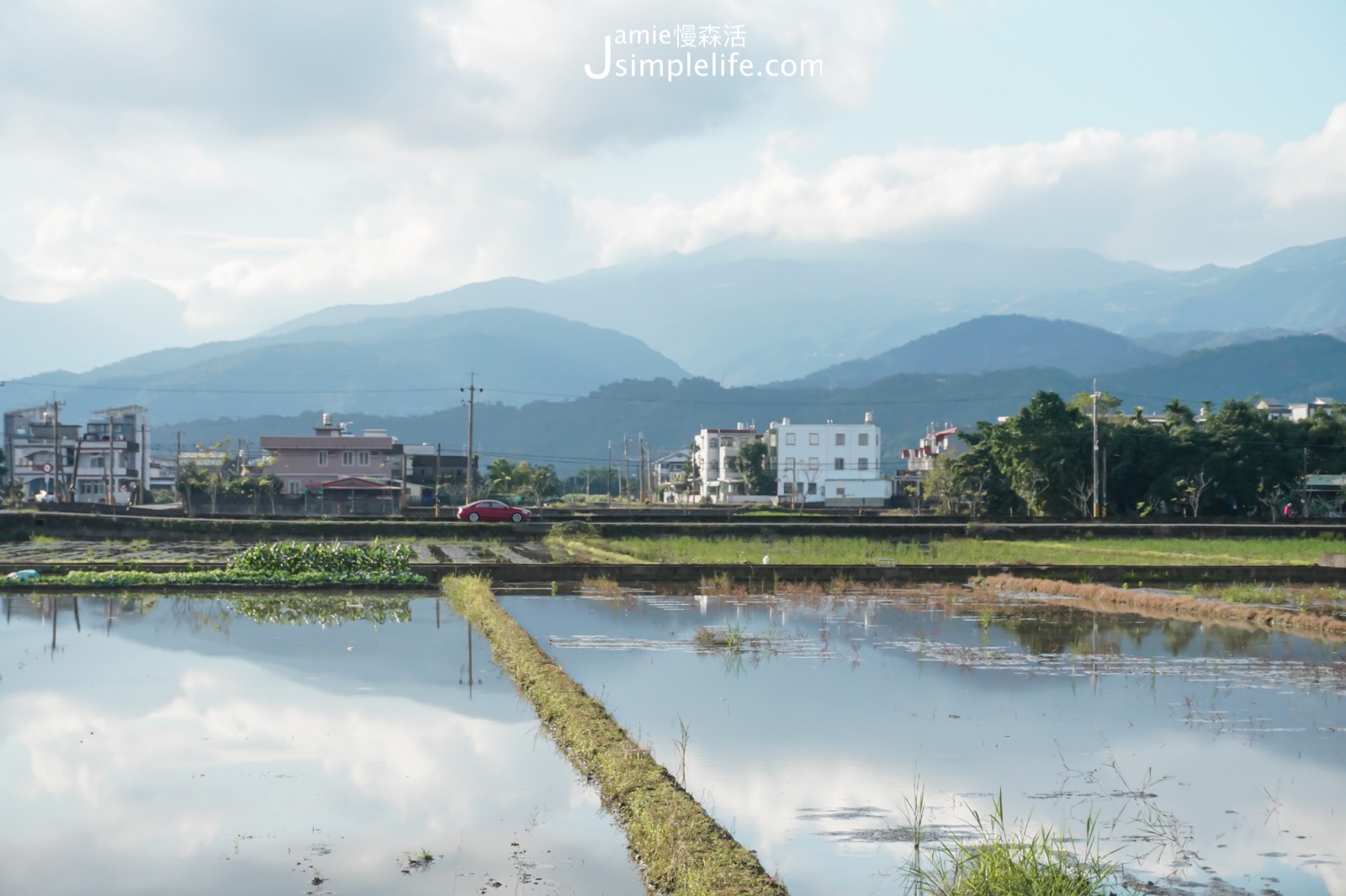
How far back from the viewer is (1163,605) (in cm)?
1772

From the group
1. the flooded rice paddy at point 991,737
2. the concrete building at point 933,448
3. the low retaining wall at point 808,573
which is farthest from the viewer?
the concrete building at point 933,448

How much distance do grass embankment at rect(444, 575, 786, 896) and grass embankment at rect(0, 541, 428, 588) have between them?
978cm

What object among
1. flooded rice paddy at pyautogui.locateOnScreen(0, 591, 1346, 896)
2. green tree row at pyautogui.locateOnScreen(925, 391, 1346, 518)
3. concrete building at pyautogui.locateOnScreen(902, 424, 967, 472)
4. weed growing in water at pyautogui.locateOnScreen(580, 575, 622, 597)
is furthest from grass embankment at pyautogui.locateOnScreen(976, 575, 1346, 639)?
concrete building at pyautogui.locateOnScreen(902, 424, 967, 472)

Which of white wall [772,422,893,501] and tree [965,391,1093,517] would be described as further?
white wall [772,422,893,501]

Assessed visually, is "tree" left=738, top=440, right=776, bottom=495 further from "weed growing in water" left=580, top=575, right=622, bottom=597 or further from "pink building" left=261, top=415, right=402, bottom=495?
"weed growing in water" left=580, top=575, right=622, bottom=597

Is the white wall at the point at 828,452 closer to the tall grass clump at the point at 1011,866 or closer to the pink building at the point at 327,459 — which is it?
the pink building at the point at 327,459

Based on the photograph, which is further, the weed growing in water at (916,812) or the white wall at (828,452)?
the white wall at (828,452)

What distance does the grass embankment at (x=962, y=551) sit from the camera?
25.8m

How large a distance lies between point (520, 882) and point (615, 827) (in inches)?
37.8

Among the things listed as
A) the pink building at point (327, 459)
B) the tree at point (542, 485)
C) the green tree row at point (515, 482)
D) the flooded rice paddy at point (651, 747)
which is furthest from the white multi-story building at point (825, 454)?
the flooded rice paddy at point (651, 747)

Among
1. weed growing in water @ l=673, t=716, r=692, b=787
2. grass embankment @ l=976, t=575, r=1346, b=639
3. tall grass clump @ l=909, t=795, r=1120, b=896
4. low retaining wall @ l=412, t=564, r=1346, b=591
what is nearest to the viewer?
tall grass clump @ l=909, t=795, r=1120, b=896

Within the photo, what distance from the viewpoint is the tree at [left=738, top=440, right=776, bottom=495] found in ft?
297

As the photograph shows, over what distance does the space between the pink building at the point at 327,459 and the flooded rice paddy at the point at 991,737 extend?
6746 cm

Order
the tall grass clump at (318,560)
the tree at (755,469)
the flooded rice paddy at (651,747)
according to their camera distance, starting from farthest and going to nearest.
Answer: the tree at (755,469) → the tall grass clump at (318,560) → the flooded rice paddy at (651,747)
